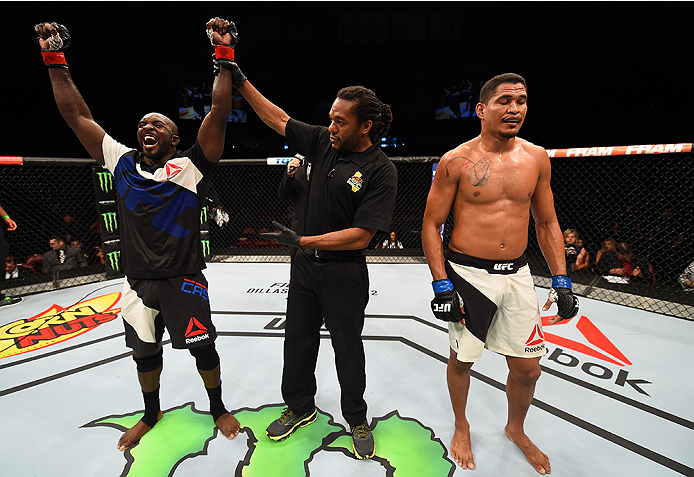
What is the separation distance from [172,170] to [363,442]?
1538 millimetres

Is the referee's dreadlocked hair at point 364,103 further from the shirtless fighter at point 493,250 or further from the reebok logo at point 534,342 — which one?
the reebok logo at point 534,342

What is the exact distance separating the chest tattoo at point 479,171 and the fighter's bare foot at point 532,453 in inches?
47.9

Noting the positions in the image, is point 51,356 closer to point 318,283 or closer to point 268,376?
point 268,376

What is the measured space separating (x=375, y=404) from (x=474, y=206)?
1275 millimetres

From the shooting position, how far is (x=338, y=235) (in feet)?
4.38

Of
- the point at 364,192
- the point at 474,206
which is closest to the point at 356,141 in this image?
the point at 364,192

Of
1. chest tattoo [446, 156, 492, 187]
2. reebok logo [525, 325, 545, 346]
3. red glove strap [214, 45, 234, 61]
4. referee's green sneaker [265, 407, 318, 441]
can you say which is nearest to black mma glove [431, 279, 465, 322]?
reebok logo [525, 325, 545, 346]

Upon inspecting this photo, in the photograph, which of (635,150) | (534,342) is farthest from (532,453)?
(635,150)

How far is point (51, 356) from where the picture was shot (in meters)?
2.40

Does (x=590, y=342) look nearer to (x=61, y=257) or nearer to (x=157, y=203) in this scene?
(x=157, y=203)

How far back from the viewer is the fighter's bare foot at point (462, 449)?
1468 mm

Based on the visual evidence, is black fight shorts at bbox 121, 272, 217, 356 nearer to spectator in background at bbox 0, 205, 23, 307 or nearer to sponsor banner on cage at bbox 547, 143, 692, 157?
spectator in background at bbox 0, 205, 23, 307

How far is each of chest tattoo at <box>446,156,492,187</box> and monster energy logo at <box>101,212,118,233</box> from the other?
3.89m

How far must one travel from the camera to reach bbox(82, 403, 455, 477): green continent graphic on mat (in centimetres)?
145
